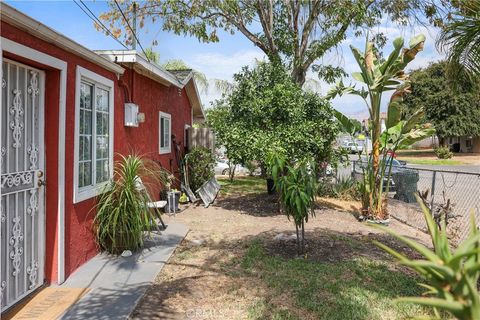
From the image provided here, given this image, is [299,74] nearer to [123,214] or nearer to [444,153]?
[123,214]

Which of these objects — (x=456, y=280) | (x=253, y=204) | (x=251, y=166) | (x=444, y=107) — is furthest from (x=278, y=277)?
(x=444, y=107)

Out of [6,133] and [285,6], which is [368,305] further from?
A: [285,6]

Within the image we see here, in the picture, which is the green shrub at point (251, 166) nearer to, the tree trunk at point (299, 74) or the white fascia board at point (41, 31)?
the tree trunk at point (299, 74)

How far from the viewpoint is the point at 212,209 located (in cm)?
1048

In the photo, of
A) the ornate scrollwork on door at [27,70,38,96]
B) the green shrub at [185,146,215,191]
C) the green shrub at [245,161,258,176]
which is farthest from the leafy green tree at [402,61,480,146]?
the ornate scrollwork on door at [27,70,38,96]

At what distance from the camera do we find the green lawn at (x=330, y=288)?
418cm

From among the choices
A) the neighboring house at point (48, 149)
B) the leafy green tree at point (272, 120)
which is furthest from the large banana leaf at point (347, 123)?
the neighboring house at point (48, 149)

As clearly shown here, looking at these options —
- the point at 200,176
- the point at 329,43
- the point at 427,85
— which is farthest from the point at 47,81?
the point at 427,85

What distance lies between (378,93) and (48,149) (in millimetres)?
7370

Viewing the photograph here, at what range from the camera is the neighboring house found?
3.82 metres

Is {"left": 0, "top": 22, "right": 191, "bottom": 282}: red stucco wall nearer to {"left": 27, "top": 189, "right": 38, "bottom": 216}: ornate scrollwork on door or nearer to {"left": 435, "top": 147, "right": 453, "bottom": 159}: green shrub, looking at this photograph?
{"left": 27, "top": 189, "right": 38, "bottom": 216}: ornate scrollwork on door

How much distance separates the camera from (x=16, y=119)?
3.95 m

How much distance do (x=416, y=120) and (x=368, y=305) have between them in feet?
19.9

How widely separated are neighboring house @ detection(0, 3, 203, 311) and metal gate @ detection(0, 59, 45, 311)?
0.03 feet
